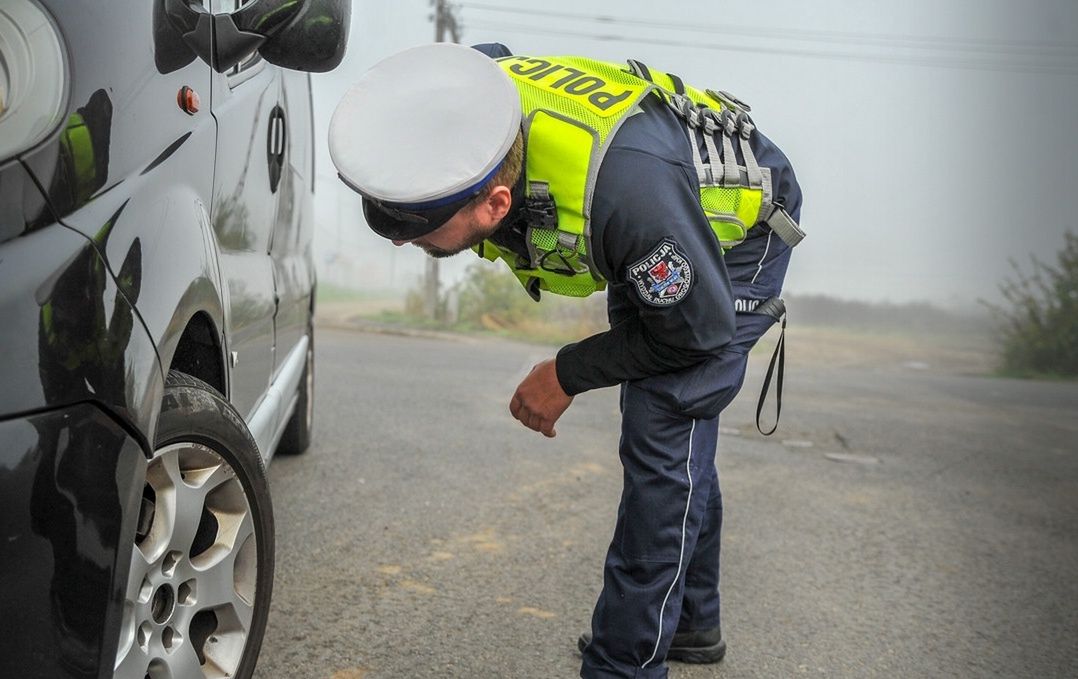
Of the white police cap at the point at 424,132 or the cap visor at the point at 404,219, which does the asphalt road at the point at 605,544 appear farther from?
the white police cap at the point at 424,132

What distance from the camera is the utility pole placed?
55.8 ft

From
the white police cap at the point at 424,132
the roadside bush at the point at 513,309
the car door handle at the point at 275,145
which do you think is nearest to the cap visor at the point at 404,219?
the white police cap at the point at 424,132

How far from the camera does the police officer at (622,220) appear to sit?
1.83 metres

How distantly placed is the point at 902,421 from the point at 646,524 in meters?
5.98

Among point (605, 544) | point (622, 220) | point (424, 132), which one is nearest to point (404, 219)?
point (424, 132)

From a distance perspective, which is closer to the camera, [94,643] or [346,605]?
[94,643]

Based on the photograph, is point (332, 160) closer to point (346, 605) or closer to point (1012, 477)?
point (346, 605)

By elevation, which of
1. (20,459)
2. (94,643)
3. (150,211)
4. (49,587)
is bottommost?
(94,643)

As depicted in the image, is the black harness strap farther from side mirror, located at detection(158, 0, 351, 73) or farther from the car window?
the car window

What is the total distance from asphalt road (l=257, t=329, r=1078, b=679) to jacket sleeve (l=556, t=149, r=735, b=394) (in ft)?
3.65

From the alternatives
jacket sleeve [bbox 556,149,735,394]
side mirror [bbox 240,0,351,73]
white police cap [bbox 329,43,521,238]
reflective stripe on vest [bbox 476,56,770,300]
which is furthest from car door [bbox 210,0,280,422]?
jacket sleeve [bbox 556,149,735,394]

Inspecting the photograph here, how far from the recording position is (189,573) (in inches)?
74.9

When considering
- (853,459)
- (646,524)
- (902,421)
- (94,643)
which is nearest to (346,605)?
(646,524)

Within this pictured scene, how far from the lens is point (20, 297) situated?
55.4 inches
